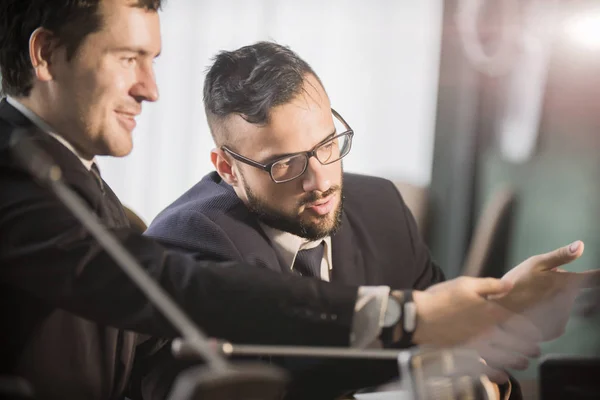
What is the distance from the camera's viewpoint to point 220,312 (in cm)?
112

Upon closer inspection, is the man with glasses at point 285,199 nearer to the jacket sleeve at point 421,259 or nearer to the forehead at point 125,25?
the jacket sleeve at point 421,259

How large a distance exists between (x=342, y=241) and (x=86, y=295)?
412mm

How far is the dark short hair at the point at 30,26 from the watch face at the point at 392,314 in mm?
591

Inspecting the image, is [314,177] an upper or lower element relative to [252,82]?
lower

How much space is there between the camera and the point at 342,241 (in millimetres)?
1274

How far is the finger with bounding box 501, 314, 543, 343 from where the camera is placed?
117 centimetres

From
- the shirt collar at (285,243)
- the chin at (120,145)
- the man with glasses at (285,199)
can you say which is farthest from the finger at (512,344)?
the chin at (120,145)

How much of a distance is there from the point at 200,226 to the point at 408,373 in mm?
397

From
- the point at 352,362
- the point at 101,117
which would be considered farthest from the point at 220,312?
the point at 101,117

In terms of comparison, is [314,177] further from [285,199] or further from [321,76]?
[321,76]

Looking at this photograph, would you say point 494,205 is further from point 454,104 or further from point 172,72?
point 172,72

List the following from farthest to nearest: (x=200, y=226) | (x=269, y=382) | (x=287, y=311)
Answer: (x=200, y=226)
(x=287, y=311)
(x=269, y=382)

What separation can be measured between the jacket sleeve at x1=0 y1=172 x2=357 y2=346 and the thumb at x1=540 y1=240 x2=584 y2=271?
32 cm

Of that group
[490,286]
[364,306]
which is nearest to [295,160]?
[364,306]
